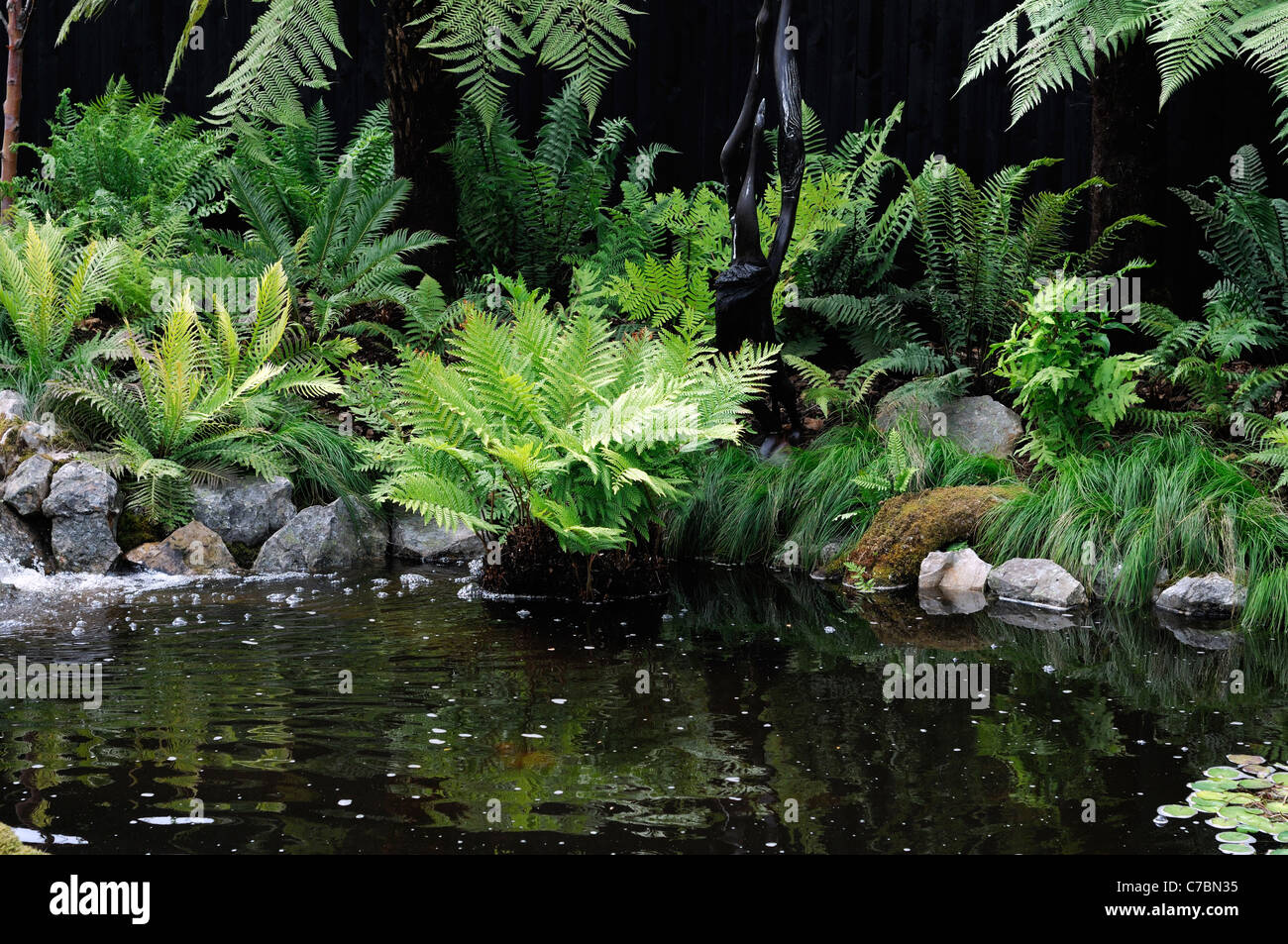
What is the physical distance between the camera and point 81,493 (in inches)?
232

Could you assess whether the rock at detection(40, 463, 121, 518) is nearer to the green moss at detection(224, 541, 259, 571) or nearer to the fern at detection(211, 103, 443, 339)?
the green moss at detection(224, 541, 259, 571)

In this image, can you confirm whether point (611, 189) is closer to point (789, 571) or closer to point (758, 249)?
point (758, 249)

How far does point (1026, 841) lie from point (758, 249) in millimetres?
4255

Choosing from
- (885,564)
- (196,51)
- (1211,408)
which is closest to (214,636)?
(885,564)

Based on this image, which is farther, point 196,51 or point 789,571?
point 196,51

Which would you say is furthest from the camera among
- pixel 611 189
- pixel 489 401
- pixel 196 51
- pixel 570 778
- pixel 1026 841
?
pixel 196 51

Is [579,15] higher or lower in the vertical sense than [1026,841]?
higher

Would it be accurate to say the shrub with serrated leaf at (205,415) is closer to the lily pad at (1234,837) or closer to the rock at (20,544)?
the rock at (20,544)

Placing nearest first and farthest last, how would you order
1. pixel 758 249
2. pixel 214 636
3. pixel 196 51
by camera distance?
pixel 214 636, pixel 758 249, pixel 196 51

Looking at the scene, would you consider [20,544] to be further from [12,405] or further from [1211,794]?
[1211,794]

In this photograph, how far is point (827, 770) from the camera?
11.4 feet

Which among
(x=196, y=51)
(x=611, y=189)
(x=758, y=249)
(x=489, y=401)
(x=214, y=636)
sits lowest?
(x=214, y=636)

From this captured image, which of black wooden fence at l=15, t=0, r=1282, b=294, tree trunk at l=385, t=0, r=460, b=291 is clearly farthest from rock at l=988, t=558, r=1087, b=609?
tree trunk at l=385, t=0, r=460, b=291

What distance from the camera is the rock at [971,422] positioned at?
6.71m
